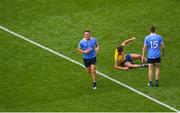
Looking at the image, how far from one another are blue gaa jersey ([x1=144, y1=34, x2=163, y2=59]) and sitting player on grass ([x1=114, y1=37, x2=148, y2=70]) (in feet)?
5.71

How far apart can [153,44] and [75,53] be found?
13.9ft

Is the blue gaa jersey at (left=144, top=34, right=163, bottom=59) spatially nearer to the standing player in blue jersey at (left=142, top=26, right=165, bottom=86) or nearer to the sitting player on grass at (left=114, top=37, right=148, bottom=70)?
the standing player in blue jersey at (left=142, top=26, right=165, bottom=86)

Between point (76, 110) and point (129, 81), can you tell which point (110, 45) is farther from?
point (76, 110)

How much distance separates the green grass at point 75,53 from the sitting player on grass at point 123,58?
293mm

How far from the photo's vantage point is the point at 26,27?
2652 centimetres

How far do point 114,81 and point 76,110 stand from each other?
2.78 meters

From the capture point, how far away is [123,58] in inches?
911

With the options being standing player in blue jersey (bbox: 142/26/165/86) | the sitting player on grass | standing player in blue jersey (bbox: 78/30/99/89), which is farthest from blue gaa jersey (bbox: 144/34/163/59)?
standing player in blue jersey (bbox: 78/30/99/89)

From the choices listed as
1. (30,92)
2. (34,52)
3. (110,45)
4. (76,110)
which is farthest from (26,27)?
(76,110)

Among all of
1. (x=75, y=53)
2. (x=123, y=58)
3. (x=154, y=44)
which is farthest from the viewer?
(x=75, y=53)

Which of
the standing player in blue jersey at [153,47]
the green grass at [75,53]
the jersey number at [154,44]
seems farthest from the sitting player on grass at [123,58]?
the jersey number at [154,44]

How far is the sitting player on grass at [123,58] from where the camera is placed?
22906 millimetres

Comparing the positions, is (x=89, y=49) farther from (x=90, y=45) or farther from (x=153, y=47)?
(x=153, y=47)

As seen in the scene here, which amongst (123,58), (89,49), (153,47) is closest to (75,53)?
(123,58)
